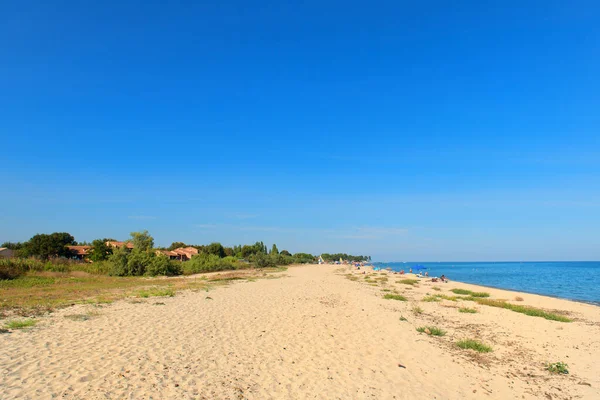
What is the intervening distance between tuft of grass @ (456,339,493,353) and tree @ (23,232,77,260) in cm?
7463

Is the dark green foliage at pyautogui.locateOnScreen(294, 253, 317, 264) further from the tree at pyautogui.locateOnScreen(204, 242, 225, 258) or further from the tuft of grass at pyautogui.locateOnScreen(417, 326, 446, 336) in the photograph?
the tuft of grass at pyautogui.locateOnScreen(417, 326, 446, 336)

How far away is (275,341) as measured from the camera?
35.5ft

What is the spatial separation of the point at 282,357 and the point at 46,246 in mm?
76298

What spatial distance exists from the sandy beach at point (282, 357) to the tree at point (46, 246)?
65606 mm

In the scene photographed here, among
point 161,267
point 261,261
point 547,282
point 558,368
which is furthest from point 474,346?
point 261,261

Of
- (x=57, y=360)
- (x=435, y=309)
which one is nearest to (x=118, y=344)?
(x=57, y=360)

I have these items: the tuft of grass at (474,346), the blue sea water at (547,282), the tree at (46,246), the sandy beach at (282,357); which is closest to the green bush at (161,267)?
the sandy beach at (282,357)

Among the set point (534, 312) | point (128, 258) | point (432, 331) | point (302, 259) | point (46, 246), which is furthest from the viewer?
point (302, 259)

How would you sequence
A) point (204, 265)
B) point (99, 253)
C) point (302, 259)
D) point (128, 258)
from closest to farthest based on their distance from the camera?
point (128, 258), point (204, 265), point (99, 253), point (302, 259)

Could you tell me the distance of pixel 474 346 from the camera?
1105 centimetres

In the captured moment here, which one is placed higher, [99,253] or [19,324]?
[99,253]

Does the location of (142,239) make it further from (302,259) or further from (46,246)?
(302,259)

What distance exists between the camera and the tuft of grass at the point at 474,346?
35.4ft

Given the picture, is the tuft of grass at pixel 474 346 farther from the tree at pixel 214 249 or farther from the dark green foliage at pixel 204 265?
the tree at pixel 214 249
